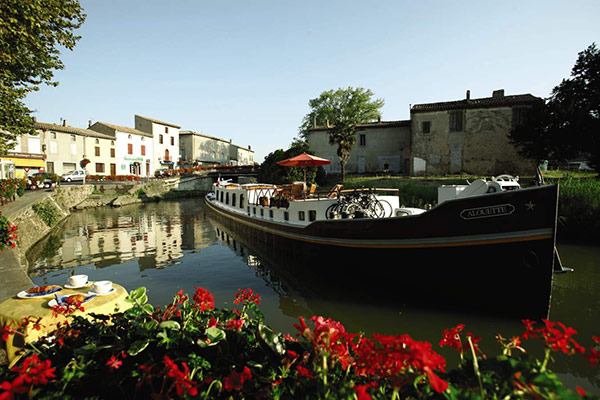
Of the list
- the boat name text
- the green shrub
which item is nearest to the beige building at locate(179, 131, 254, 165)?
the green shrub

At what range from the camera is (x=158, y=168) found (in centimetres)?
5241

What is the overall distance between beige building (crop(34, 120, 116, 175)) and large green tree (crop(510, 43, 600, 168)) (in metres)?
49.7

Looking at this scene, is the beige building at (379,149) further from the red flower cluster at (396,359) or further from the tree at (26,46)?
the red flower cluster at (396,359)

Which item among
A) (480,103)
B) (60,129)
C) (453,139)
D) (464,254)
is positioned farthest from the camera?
(60,129)

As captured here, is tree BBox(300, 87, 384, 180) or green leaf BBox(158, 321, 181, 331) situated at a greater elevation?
tree BBox(300, 87, 384, 180)

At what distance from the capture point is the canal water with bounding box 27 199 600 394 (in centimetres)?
632

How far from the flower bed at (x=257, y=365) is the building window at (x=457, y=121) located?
34.9 meters

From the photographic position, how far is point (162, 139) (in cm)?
5297

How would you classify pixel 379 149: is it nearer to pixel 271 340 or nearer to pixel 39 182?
pixel 39 182

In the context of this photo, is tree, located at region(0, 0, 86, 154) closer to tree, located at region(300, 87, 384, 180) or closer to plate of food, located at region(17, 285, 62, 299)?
plate of food, located at region(17, 285, 62, 299)

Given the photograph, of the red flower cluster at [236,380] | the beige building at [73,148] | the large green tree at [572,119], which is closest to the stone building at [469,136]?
the large green tree at [572,119]

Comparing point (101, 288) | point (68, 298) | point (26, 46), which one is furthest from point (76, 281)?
point (26, 46)

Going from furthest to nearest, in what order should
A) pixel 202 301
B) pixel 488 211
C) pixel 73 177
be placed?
1. pixel 73 177
2. pixel 488 211
3. pixel 202 301

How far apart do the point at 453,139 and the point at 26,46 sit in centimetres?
3392
